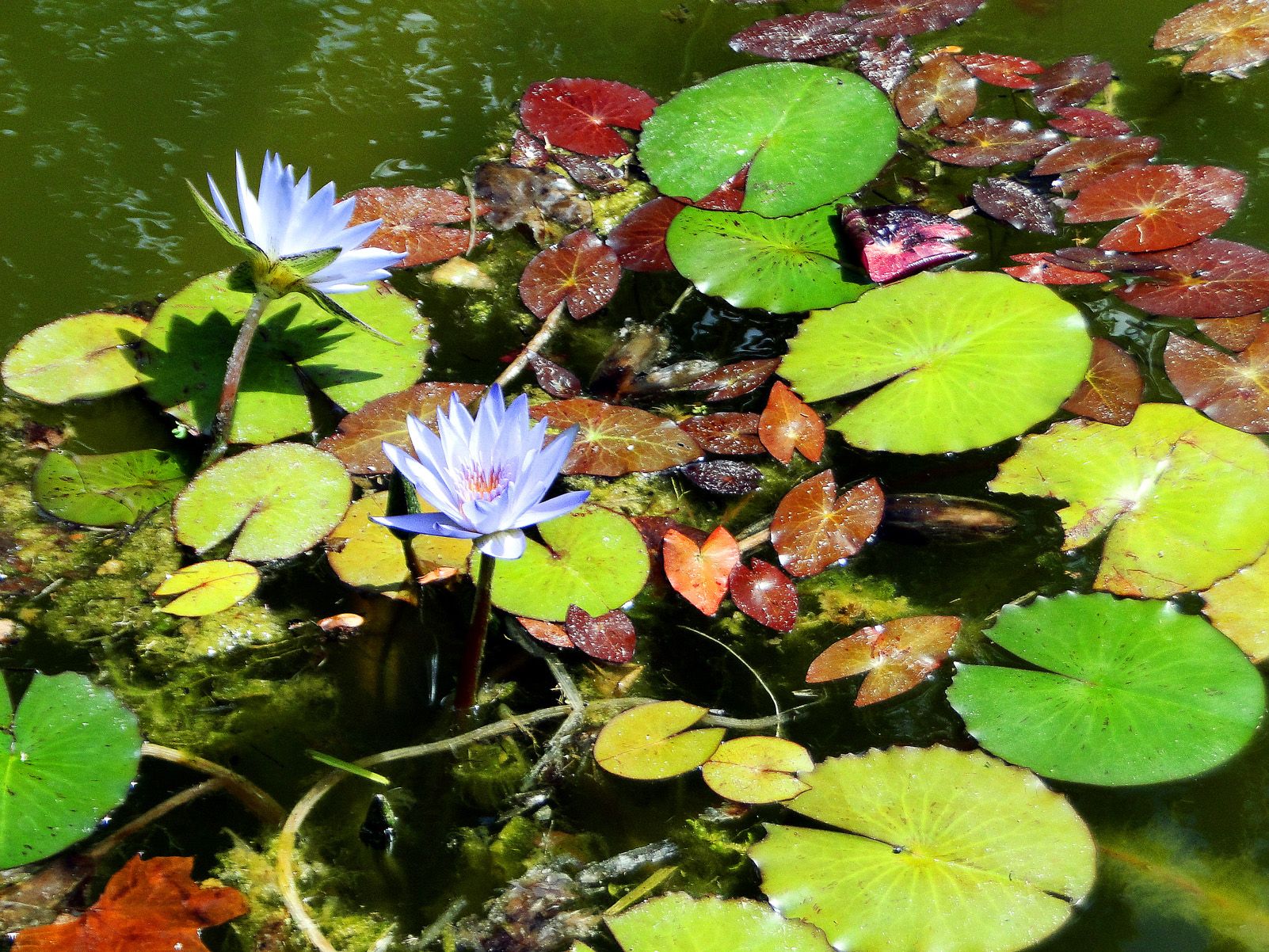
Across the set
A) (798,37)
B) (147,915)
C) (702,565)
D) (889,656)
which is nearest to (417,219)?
(702,565)

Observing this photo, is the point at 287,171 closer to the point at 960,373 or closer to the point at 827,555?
the point at 827,555

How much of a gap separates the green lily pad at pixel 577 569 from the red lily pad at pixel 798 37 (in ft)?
6.83

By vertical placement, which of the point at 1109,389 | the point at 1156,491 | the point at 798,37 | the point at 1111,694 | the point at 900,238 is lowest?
the point at 1111,694

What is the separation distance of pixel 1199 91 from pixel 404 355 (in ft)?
9.20

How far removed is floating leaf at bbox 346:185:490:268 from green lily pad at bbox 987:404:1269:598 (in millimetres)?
1645

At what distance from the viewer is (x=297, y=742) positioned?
187 cm

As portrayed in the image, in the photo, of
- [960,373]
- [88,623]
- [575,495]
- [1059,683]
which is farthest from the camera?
[960,373]

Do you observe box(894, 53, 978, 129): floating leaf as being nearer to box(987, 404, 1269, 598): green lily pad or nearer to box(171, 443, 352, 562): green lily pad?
box(987, 404, 1269, 598): green lily pad

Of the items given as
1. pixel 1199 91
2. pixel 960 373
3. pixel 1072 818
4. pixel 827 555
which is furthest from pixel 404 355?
pixel 1199 91

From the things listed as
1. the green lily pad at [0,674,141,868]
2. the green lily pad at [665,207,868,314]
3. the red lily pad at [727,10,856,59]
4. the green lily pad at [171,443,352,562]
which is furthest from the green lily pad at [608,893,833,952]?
the red lily pad at [727,10,856,59]

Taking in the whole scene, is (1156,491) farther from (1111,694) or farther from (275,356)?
(275,356)

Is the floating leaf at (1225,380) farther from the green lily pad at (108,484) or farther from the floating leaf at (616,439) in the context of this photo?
the green lily pad at (108,484)

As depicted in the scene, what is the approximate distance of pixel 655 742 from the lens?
5.90 ft

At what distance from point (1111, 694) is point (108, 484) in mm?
2187
